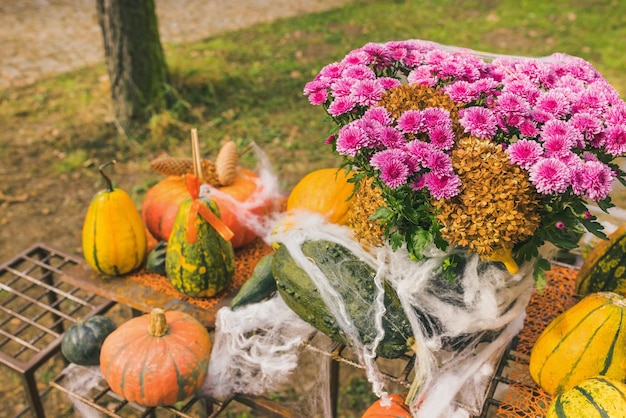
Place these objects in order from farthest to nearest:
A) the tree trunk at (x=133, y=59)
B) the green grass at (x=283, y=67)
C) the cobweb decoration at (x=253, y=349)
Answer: the green grass at (x=283, y=67) → the tree trunk at (x=133, y=59) → the cobweb decoration at (x=253, y=349)

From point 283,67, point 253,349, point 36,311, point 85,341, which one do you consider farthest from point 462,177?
point 283,67

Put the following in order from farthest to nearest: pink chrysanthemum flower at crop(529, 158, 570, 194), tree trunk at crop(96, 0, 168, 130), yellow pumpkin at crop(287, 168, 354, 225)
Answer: tree trunk at crop(96, 0, 168, 130) → yellow pumpkin at crop(287, 168, 354, 225) → pink chrysanthemum flower at crop(529, 158, 570, 194)

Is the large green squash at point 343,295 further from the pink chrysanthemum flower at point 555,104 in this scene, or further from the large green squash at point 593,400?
the pink chrysanthemum flower at point 555,104

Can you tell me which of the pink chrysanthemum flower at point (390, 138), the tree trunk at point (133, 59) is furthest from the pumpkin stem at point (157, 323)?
the tree trunk at point (133, 59)

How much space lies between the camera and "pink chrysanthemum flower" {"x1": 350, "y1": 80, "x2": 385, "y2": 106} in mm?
1517

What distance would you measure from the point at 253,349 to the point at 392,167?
30.3 inches

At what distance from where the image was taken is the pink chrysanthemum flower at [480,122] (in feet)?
4.61

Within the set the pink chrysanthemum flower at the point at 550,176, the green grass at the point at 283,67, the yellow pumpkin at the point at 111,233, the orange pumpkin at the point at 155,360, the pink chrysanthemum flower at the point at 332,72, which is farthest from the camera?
the green grass at the point at 283,67

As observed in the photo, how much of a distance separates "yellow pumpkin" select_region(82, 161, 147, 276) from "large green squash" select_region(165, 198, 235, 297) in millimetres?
167

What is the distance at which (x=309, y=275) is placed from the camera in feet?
5.62

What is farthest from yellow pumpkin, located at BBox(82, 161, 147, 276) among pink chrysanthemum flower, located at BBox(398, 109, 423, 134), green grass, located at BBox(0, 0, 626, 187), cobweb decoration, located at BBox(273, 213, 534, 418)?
green grass, located at BBox(0, 0, 626, 187)

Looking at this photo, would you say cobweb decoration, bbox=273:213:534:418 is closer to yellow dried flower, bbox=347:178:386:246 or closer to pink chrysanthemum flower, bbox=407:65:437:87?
yellow dried flower, bbox=347:178:386:246

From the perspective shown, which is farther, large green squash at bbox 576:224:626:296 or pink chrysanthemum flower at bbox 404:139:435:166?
large green squash at bbox 576:224:626:296

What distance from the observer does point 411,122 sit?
1431mm
